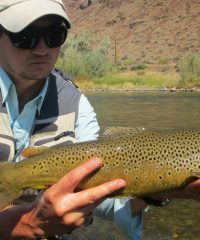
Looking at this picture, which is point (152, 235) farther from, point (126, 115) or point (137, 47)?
point (137, 47)

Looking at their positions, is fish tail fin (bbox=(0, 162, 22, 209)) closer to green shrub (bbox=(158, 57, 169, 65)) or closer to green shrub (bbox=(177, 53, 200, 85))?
green shrub (bbox=(177, 53, 200, 85))

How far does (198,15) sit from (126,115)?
5764 centimetres

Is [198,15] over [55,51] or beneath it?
beneath

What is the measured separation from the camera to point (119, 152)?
2.60m

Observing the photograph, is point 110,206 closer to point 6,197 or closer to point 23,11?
point 6,197

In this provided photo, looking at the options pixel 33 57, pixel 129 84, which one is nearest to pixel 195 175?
pixel 33 57

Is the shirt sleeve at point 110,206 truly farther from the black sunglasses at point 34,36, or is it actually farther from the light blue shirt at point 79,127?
the black sunglasses at point 34,36

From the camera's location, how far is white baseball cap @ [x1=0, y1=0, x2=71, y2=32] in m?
2.64

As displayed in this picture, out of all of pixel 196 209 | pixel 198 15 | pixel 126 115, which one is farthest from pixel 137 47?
pixel 196 209

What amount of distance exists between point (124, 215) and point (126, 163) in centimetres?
46

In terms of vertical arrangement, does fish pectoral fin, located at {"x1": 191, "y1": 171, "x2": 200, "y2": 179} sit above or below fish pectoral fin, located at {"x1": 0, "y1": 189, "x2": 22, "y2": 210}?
below

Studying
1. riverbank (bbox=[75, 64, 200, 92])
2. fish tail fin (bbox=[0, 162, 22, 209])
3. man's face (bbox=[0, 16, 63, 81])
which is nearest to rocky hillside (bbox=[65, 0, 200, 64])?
riverbank (bbox=[75, 64, 200, 92])

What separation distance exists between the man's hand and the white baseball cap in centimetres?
92

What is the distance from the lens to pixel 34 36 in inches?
106
